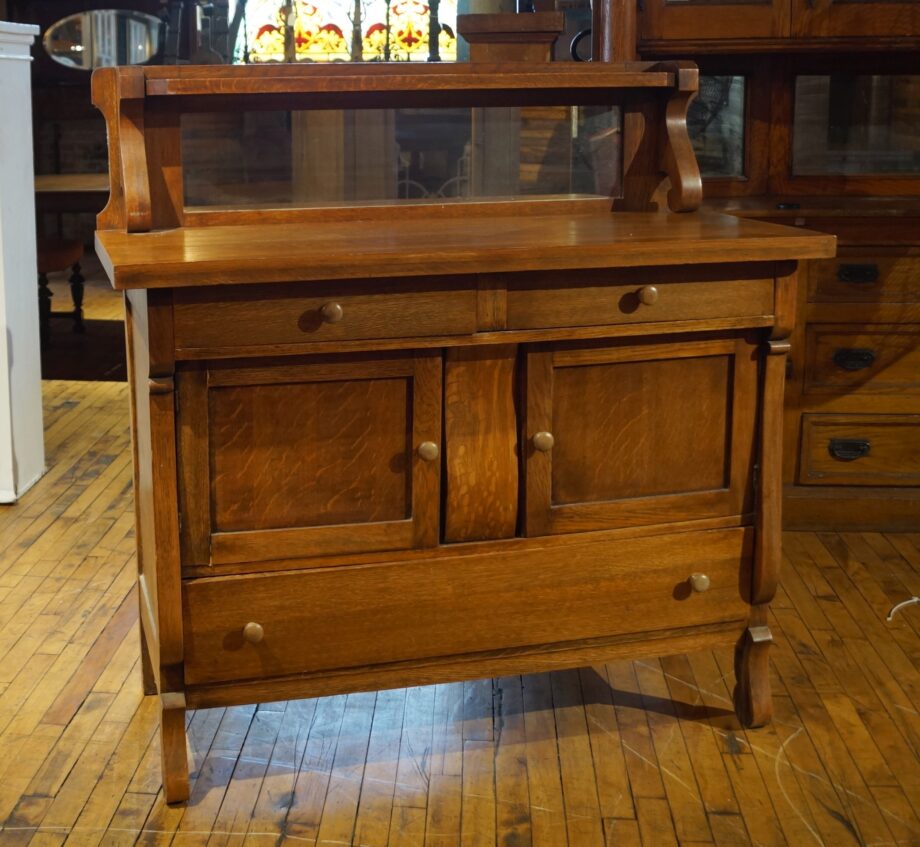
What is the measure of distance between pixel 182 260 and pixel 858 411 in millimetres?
2178

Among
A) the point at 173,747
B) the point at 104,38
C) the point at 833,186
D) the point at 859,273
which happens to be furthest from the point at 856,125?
the point at 104,38

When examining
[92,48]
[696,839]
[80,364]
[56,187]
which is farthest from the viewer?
[92,48]

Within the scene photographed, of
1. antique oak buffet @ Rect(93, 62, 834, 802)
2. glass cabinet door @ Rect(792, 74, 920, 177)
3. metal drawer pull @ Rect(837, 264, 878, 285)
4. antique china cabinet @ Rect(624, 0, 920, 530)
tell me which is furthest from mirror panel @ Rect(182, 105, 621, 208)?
glass cabinet door @ Rect(792, 74, 920, 177)

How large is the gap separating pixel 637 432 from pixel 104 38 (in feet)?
27.8

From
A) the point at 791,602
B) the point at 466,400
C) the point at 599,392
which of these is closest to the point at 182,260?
the point at 466,400

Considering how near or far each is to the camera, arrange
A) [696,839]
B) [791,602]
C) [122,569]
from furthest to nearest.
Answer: [122,569] < [791,602] < [696,839]

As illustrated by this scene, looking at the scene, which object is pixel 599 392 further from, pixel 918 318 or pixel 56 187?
pixel 56 187

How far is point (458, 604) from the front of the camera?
7.55 feet

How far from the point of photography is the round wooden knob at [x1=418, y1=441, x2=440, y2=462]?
2193 mm

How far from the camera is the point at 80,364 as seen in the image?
5914 mm

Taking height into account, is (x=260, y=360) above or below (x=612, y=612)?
above

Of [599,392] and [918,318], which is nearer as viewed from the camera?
[599,392]

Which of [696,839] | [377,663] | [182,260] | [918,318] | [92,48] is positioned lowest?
[696,839]

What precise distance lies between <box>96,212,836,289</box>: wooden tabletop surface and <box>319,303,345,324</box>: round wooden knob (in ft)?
0.17
